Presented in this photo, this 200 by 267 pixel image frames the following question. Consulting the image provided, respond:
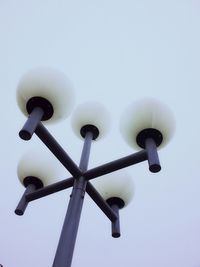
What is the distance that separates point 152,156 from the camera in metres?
1.00

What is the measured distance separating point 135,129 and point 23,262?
2.67m

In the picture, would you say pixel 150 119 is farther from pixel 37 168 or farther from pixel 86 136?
pixel 37 168

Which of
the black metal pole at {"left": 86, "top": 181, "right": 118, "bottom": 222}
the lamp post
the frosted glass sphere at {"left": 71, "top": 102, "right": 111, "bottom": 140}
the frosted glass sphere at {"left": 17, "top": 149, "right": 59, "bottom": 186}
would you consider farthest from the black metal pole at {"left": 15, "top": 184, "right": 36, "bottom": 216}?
the frosted glass sphere at {"left": 71, "top": 102, "right": 111, "bottom": 140}

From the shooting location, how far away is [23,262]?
3.15 m

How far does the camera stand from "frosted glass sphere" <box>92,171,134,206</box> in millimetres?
1431

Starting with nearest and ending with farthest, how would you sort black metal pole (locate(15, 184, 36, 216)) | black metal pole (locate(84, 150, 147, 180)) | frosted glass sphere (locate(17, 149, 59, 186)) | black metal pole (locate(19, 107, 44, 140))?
black metal pole (locate(19, 107, 44, 140)), black metal pole (locate(84, 150, 147, 180)), black metal pole (locate(15, 184, 36, 216)), frosted glass sphere (locate(17, 149, 59, 186))

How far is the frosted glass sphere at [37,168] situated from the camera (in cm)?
142

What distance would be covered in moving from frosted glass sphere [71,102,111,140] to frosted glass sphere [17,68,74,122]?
27cm

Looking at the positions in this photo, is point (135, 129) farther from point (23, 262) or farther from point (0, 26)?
point (23, 262)

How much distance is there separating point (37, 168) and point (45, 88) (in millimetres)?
490

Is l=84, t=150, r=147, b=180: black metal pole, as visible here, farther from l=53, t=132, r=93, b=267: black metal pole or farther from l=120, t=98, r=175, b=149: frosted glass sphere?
l=120, t=98, r=175, b=149: frosted glass sphere

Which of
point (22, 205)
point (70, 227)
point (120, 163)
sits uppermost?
point (120, 163)

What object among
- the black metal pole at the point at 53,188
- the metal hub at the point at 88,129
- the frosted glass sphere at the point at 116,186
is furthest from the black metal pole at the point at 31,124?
the frosted glass sphere at the point at 116,186

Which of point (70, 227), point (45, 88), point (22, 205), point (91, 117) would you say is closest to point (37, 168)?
point (22, 205)
